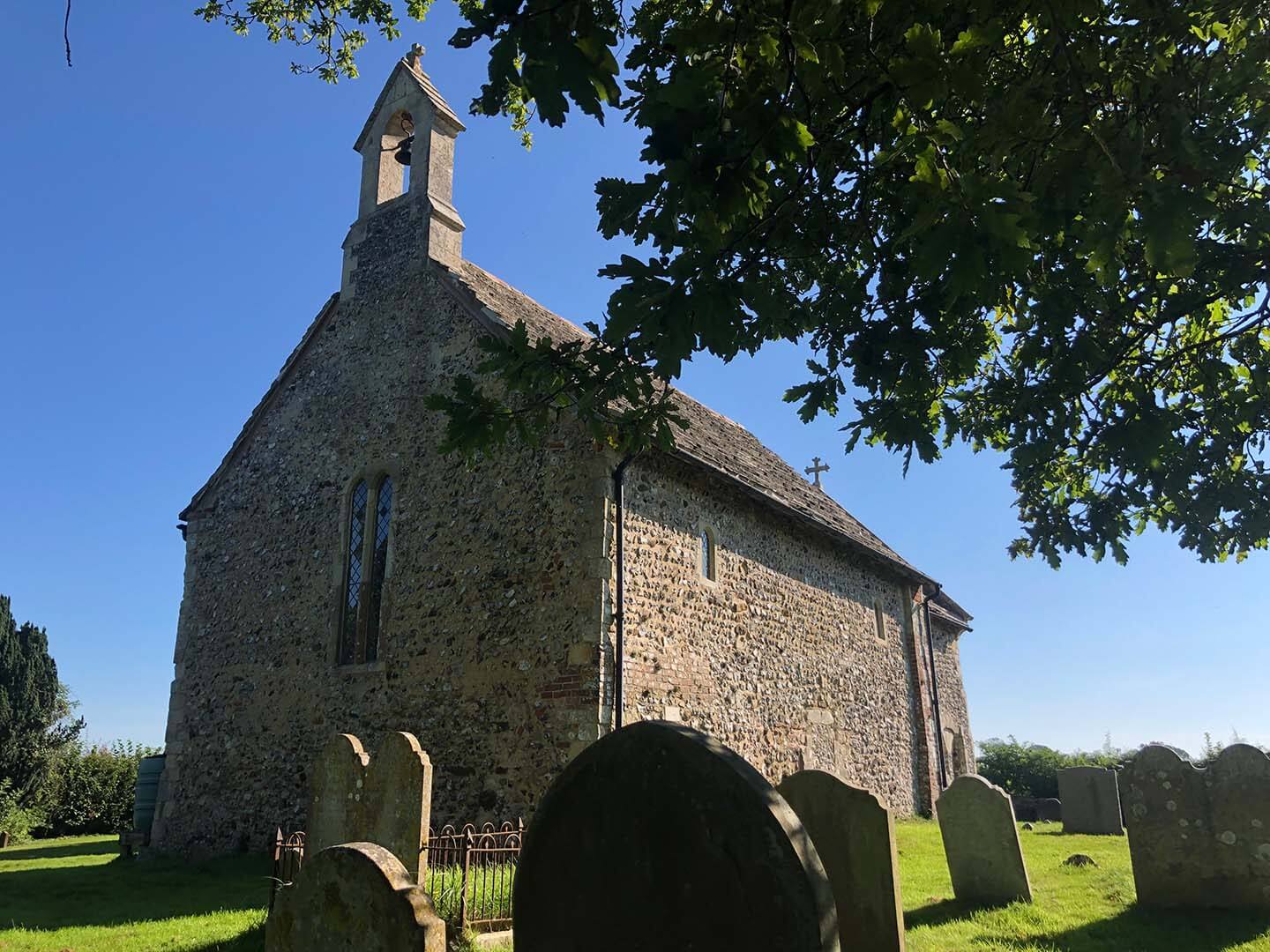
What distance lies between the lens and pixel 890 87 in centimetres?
365

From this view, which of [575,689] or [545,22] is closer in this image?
[545,22]

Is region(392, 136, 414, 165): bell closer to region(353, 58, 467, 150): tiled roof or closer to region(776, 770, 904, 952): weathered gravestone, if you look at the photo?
region(353, 58, 467, 150): tiled roof

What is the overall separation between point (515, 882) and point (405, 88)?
14.6 m

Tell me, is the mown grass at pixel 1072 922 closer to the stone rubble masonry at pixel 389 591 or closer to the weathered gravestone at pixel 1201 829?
the weathered gravestone at pixel 1201 829

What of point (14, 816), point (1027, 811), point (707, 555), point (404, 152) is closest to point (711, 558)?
point (707, 555)

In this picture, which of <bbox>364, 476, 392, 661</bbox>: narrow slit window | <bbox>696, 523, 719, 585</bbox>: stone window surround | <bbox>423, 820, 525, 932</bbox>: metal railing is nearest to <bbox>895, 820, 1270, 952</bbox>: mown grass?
<bbox>423, 820, 525, 932</bbox>: metal railing

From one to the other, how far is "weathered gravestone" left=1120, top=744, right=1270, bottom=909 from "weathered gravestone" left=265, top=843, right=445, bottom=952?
7.20 meters

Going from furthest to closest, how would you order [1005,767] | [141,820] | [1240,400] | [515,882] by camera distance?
[1005,767], [141,820], [1240,400], [515,882]

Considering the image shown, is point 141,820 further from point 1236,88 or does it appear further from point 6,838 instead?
point 1236,88

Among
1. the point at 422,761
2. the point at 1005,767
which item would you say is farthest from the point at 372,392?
the point at 1005,767

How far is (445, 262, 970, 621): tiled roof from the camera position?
13580 mm

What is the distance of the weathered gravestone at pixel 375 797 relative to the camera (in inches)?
297

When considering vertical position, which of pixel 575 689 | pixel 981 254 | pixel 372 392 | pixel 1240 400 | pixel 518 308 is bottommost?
pixel 575 689

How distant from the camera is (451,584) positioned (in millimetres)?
12242
